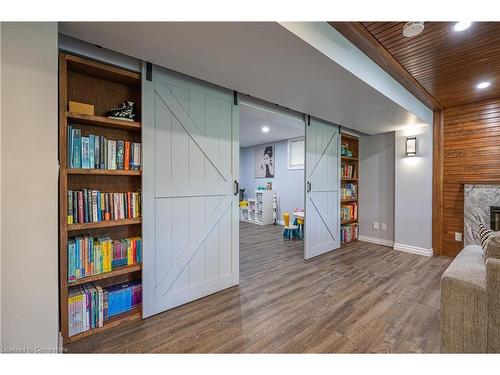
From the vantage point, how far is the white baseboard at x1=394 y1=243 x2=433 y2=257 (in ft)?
12.2

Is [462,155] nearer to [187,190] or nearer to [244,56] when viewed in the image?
[244,56]

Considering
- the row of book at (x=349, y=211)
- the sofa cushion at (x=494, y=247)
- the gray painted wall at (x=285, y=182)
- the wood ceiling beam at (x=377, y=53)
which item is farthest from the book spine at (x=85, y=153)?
the gray painted wall at (x=285, y=182)

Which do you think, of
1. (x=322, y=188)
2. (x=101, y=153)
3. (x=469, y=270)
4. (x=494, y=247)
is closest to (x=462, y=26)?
(x=494, y=247)

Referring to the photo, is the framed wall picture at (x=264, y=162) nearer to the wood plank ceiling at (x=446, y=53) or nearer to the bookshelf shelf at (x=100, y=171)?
the wood plank ceiling at (x=446, y=53)

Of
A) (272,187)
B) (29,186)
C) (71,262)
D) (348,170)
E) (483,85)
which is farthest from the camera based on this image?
(272,187)

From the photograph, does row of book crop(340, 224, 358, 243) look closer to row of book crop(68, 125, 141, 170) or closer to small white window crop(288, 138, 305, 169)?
small white window crop(288, 138, 305, 169)

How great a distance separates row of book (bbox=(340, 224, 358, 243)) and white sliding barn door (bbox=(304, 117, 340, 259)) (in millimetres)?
386

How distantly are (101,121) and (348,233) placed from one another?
439 centimetres

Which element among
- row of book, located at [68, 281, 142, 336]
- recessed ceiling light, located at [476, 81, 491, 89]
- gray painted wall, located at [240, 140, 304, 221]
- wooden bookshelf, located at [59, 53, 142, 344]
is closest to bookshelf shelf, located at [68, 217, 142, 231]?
wooden bookshelf, located at [59, 53, 142, 344]

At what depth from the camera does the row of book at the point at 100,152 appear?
64.4 inches

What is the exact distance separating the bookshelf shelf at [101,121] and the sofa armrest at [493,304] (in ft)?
8.30

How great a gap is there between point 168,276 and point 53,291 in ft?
2.96

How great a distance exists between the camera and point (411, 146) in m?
3.86
